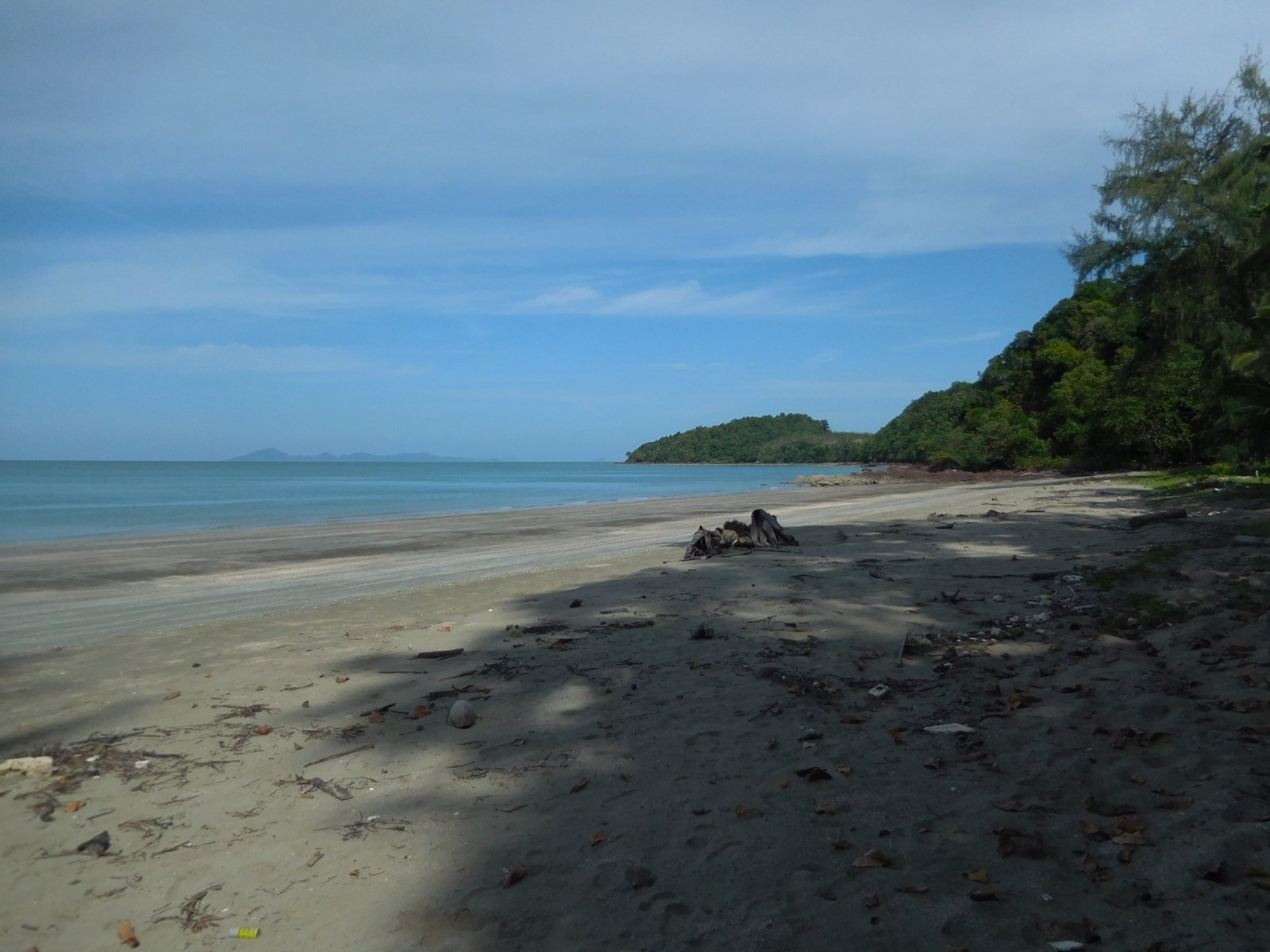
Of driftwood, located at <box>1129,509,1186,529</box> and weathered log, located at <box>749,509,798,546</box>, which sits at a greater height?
driftwood, located at <box>1129,509,1186,529</box>

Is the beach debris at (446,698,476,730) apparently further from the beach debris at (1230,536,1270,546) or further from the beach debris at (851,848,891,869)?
the beach debris at (1230,536,1270,546)

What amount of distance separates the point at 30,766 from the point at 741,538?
10439 mm

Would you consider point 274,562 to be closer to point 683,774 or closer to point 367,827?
point 367,827

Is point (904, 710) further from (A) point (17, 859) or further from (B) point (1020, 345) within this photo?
(B) point (1020, 345)

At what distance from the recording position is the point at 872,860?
11.5 feet

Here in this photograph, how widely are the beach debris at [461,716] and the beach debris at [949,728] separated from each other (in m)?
2.95

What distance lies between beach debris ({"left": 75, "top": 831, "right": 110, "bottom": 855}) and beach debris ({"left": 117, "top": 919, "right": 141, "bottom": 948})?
0.78m

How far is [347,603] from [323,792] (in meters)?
6.77

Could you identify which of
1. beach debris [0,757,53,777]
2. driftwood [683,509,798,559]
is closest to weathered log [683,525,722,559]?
driftwood [683,509,798,559]

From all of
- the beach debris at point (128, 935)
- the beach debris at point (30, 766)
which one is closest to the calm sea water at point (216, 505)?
the beach debris at point (30, 766)

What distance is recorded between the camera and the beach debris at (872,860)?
3479 mm

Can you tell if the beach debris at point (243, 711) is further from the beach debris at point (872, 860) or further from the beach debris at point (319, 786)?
the beach debris at point (872, 860)

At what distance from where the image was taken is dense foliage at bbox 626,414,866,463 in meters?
166

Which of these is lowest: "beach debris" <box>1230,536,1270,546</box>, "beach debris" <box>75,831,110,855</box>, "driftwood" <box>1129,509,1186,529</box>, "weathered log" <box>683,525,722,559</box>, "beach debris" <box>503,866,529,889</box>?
"beach debris" <box>75,831,110,855</box>
